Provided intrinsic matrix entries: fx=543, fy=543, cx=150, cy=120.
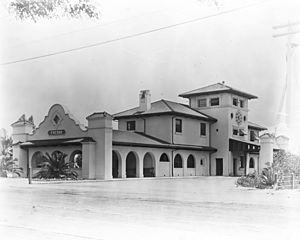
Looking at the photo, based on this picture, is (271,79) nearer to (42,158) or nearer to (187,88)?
(187,88)

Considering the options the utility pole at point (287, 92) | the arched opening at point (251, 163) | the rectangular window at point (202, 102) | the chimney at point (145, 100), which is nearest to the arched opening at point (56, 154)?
the chimney at point (145, 100)

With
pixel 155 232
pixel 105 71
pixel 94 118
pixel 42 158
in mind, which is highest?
→ pixel 105 71

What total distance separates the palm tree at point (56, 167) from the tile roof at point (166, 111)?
7.70 feet

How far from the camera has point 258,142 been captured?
18.1ft

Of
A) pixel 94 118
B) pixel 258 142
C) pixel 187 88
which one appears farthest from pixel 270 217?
pixel 94 118

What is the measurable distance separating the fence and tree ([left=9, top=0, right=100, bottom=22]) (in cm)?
273

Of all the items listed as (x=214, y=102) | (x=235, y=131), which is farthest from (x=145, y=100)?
(x=235, y=131)

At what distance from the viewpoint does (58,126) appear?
8359 mm

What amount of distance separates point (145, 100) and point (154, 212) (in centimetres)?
130

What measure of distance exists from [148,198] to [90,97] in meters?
1.38

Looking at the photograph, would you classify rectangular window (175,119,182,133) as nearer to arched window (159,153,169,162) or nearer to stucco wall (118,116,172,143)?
stucco wall (118,116,172,143)

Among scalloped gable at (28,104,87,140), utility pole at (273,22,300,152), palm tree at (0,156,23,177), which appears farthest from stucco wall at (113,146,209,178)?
palm tree at (0,156,23,177)

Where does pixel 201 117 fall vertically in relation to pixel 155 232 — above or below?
above

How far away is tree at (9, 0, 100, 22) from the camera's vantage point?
6.13 m
